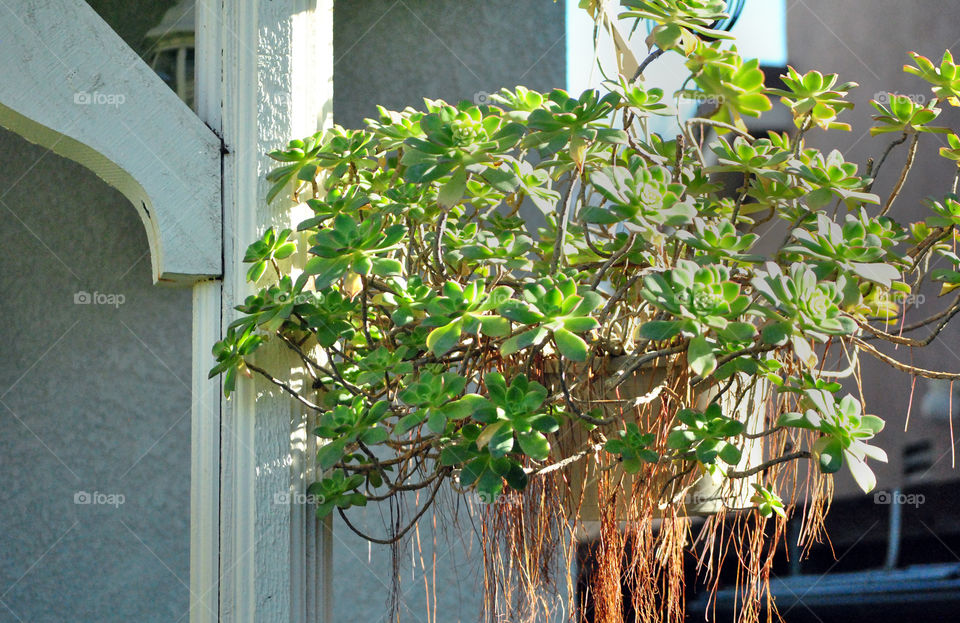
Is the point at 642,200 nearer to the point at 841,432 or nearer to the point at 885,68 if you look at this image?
the point at 841,432

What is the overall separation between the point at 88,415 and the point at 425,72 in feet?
4.71

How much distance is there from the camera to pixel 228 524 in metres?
1.21

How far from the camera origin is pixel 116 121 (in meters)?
1.17

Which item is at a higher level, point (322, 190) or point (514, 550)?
point (322, 190)

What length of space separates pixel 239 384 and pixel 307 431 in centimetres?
12

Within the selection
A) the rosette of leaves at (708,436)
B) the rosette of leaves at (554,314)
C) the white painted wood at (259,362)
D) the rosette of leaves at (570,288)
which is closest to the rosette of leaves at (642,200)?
the rosette of leaves at (570,288)

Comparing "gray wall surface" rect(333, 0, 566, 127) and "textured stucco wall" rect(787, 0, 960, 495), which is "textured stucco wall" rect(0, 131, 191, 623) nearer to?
"gray wall surface" rect(333, 0, 566, 127)

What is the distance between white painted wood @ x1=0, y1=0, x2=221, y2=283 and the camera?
1.15 metres

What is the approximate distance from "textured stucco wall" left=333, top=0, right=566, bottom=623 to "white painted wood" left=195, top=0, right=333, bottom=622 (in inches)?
48.0

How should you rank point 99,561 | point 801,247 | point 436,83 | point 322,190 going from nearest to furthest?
point 801,247 → point 322,190 → point 99,561 → point 436,83

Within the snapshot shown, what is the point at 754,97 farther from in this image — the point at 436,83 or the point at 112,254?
the point at 112,254

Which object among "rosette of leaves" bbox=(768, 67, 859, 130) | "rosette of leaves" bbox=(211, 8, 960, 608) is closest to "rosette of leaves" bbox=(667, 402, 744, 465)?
"rosette of leaves" bbox=(211, 8, 960, 608)

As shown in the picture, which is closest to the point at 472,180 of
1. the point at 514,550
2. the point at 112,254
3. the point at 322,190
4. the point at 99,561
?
the point at 322,190

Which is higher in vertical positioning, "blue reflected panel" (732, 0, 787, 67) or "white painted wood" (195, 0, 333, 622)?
"blue reflected panel" (732, 0, 787, 67)
